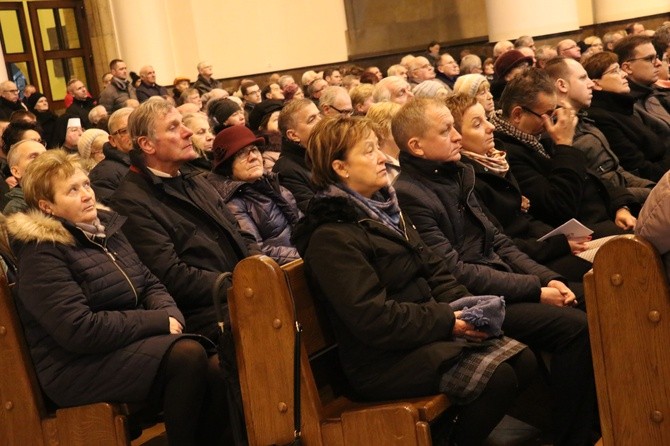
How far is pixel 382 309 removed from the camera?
3410 mm

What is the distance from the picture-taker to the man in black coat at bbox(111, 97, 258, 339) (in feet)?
13.9

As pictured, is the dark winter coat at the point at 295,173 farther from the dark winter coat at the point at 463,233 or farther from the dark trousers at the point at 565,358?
the dark trousers at the point at 565,358

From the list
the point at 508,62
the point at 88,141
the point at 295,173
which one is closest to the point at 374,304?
the point at 295,173

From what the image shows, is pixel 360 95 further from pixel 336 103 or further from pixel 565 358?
pixel 565 358

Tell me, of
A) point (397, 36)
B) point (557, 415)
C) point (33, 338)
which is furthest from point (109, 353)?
point (397, 36)

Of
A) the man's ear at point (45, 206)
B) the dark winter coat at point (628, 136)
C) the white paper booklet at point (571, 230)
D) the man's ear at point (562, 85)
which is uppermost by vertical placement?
the man's ear at point (562, 85)

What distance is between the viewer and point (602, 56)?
6688mm

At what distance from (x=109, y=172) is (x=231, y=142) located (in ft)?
4.56

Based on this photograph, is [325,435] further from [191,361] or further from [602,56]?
[602,56]

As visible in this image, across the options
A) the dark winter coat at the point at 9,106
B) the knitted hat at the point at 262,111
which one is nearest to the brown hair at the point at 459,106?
the knitted hat at the point at 262,111

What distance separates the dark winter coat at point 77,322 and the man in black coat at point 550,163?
217 cm

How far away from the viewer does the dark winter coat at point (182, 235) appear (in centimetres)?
423

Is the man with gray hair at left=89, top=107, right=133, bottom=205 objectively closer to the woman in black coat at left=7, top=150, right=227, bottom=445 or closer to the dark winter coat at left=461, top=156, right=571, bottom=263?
the woman in black coat at left=7, top=150, right=227, bottom=445

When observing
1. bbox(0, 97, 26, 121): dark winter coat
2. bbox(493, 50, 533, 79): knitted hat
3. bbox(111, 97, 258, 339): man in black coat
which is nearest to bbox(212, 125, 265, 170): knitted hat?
bbox(111, 97, 258, 339): man in black coat
